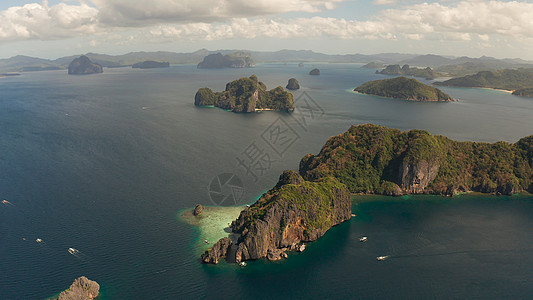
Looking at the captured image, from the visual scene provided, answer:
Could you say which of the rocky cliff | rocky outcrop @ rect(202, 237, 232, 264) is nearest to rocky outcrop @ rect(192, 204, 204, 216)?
the rocky cliff

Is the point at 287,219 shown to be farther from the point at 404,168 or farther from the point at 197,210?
the point at 404,168

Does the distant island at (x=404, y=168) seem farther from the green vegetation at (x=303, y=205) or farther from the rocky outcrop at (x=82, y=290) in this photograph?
the rocky outcrop at (x=82, y=290)

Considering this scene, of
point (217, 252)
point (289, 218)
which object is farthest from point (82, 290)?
point (289, 218)

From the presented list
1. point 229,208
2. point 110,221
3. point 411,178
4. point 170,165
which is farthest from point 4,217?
point 411,178

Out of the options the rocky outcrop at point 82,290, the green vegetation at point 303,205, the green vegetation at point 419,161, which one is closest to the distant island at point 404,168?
the green vegetation at point 419,161

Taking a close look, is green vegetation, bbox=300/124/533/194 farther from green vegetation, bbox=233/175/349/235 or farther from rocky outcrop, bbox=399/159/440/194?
green vegetation, bbox=233/175/349/235

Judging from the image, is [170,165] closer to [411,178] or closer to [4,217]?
[4,217]

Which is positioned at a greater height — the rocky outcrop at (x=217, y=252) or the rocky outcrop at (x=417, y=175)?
the rocky outcrop at (x=417, y=175)
